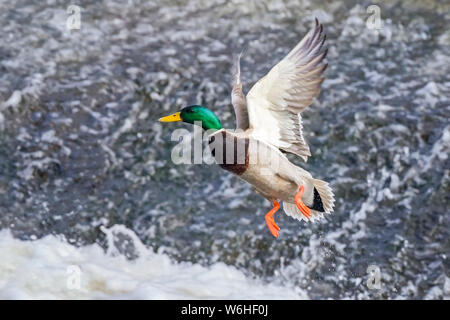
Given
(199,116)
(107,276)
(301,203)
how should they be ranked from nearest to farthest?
(199,116)
(301,203)
(107,276)

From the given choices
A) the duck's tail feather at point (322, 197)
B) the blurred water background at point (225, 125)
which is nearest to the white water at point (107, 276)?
the blurred water background at point (225, 125)

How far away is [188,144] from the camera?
5.52 meters

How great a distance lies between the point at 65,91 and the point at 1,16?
45.0 inches

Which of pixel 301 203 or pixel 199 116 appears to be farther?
pixel 301 203

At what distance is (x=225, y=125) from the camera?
5.60 m

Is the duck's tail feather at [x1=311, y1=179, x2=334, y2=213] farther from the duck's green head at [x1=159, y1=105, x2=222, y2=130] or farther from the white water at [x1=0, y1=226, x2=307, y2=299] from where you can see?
the white water at [x1=0, y1=226, x2=307, y2=299]

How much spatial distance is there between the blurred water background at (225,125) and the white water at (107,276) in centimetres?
4

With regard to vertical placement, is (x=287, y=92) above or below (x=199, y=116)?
above

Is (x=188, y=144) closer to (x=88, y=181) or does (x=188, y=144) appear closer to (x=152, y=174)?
(x=152, y=174)

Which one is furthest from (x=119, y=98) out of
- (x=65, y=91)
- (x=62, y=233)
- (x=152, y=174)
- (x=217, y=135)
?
(x=217, y=135)

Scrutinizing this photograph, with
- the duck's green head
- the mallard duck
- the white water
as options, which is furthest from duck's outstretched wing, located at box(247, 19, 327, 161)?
the white water

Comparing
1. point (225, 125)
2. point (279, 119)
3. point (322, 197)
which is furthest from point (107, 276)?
point (279, 119)

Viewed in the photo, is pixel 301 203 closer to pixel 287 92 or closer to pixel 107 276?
pixel 287 92

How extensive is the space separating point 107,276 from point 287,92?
77.5 inches
